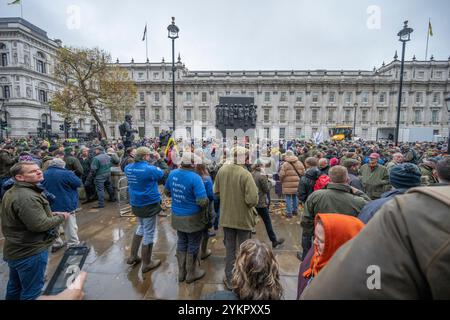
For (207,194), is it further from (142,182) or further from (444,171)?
(444,171)

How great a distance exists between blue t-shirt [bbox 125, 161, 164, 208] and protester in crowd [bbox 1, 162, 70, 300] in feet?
4.34

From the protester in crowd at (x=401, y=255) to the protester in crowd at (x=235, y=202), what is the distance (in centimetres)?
266

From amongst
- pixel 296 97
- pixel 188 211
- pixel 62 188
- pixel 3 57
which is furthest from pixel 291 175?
pixel 3 57

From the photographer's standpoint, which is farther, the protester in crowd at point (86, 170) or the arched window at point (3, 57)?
the arched window at point (3, 57)

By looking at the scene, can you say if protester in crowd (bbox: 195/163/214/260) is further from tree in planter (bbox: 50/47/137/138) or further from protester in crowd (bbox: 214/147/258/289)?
tree in planter (bbox: 50/47/137/138)

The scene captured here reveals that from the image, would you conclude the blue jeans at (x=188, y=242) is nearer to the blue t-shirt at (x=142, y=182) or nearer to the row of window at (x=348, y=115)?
the blue t-shirt at (x=142, y=182)

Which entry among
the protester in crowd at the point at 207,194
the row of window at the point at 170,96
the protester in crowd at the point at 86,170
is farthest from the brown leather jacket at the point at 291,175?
the row of window at the point at 170,96

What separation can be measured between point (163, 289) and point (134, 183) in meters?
1.80

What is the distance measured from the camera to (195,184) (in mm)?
3469

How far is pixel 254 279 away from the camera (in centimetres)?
154

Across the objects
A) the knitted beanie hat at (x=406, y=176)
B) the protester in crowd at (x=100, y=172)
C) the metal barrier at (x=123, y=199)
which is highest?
the knitted beanie hat at (x=406, y=176)

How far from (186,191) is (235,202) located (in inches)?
31.1

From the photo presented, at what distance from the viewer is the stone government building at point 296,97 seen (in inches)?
1901

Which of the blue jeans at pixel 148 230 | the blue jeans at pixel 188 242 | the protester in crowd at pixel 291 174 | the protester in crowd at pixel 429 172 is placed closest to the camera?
the blue jeans at pixel 188 242
